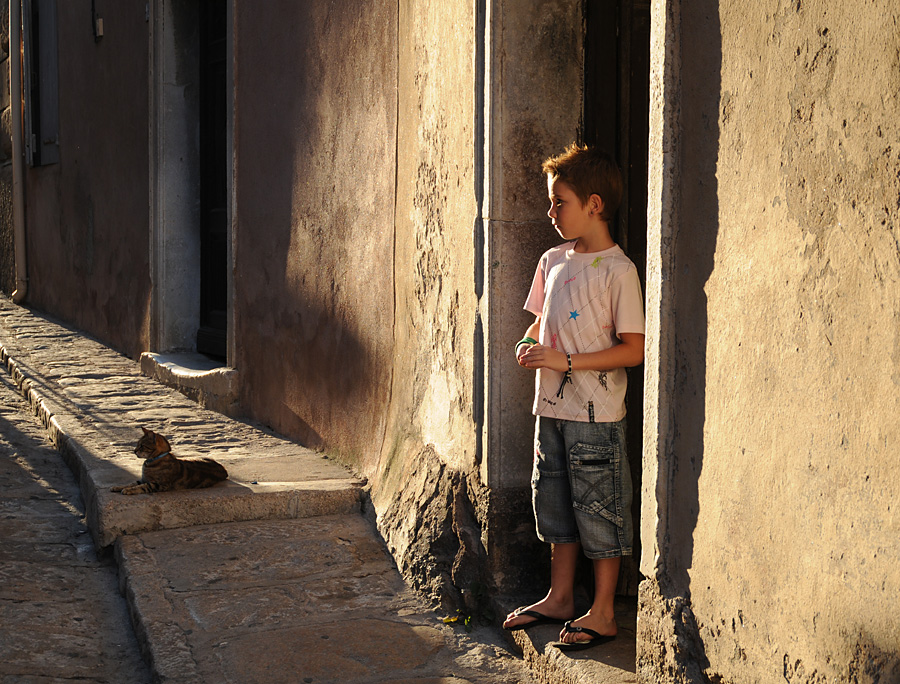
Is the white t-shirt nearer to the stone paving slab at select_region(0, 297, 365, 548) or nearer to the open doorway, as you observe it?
the stone paving slab at select_region(0, 297, 365, 548)

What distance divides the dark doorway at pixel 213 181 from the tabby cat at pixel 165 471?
2.80 meters

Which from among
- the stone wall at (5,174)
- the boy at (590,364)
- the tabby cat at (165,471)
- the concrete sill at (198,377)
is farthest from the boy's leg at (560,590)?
the stone wall at (5,174)

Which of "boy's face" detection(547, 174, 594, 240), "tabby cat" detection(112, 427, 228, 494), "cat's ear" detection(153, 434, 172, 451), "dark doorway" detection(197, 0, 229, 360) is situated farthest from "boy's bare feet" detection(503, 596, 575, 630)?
"dark doorway" detection(197, 0, 229, 360)

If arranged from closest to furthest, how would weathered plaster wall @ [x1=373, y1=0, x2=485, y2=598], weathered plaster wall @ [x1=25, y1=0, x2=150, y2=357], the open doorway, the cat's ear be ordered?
1. weathered plaster wall @ [x1=373, y1=0, x2=485, y2=598]
2. the cat's ear
3. the open doorway
4. weathered plaster wall @ [x1=25, y1=0, x2=150, y2=357]

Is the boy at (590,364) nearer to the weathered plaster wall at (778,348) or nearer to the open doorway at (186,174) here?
the weathered plaster wall at (778,348)

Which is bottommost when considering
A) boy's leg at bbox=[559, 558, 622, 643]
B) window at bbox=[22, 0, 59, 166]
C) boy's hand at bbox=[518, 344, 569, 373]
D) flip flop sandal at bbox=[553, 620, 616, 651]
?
flip flop sandal at bbox=[553, 620, 616, 651]

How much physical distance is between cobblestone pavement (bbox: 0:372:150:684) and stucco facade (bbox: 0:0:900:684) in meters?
1.00

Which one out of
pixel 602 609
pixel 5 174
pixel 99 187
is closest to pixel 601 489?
pixel 602 609

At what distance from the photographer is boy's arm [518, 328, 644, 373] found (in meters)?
2.75

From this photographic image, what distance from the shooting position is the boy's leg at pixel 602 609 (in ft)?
9.45

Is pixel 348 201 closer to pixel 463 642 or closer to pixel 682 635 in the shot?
pixel 463 642

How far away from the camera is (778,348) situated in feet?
6.78

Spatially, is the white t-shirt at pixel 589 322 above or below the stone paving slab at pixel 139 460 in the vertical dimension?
above

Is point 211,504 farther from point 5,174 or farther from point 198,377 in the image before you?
point 5,174
